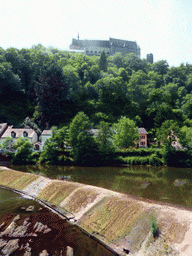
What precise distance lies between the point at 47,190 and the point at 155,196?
14.1 meters

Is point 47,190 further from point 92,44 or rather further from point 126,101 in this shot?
point 92,44

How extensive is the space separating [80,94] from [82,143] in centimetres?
4156

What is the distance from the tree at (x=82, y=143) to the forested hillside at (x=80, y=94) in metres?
22.2

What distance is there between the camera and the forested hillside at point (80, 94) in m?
78.1

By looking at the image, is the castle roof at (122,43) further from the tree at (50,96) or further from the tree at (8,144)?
the tree at (8,144)

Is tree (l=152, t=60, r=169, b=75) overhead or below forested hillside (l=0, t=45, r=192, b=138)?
overhead

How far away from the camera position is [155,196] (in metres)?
28.2

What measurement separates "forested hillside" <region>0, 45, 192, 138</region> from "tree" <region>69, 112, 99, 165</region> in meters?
22.2

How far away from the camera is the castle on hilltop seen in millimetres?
151875

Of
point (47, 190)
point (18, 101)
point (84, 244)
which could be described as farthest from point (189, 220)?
point (18, 101)

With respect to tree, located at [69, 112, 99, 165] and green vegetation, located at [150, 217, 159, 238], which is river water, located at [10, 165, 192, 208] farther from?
green vegetation, located at [150, 217, 159, 238]

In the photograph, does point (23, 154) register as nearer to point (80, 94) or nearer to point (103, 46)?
point (80, 94)

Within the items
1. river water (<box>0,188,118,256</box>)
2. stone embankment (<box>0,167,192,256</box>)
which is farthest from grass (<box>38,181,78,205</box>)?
river water (<box>0,188,118,256</box>)

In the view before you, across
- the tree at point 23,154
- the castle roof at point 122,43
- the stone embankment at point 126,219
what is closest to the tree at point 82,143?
the tree at point 23,154
